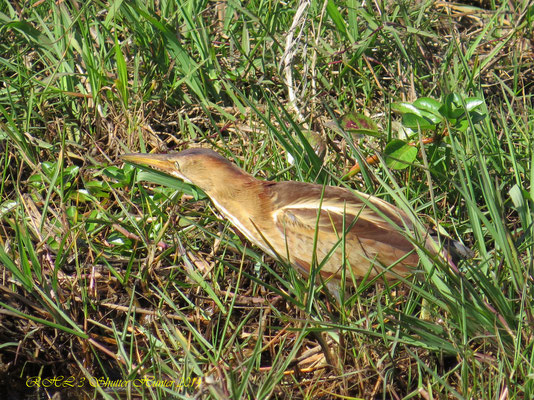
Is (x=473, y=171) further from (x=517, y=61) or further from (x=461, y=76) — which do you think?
(x=517, y=61)

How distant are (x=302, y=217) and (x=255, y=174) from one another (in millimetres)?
495

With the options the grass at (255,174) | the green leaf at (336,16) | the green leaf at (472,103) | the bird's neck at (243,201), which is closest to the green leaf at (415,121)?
the grass at (255,174)

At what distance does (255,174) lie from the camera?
3.43m

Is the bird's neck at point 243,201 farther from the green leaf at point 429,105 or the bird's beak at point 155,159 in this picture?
the green leaf at point 429,105

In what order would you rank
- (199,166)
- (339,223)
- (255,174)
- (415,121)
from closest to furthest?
(339,223)
(415,121)
(199,166)
(255,174)

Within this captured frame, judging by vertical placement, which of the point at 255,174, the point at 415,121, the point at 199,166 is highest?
the point at 415,121

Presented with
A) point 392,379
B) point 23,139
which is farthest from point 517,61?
point 23,139

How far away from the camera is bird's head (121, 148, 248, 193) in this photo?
3.16 meters

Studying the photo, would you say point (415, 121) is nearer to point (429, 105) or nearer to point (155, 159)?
point (429, 105)

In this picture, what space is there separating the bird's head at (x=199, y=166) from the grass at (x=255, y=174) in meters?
0.07

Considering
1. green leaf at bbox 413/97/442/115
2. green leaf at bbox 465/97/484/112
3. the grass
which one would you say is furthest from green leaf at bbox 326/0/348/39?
green leaf at bbox 465/97/484/112

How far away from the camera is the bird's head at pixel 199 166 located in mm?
3158

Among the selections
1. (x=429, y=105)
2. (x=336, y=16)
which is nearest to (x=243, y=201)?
(x=429, y=105)

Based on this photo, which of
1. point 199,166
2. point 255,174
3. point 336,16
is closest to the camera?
point 199,166
